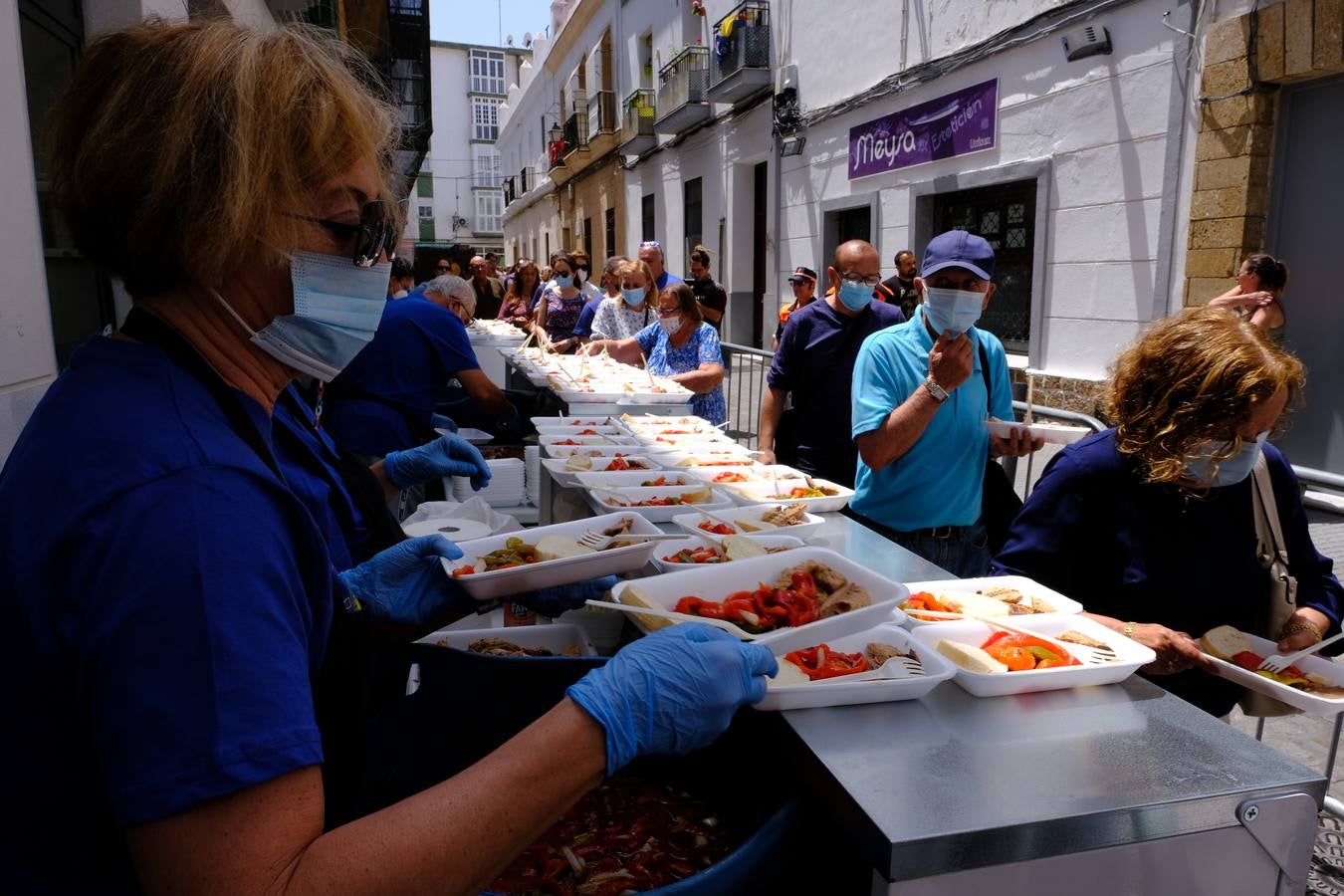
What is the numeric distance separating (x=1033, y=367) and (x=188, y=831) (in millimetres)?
9553

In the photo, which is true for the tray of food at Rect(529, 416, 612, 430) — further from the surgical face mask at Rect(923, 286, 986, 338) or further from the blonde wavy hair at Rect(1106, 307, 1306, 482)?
the blonde wavy hair at Rect(1106, 307, 1306, 482)

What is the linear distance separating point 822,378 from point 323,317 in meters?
3.39

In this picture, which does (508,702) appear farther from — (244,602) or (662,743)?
(244,602)

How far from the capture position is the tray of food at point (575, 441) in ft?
11.9

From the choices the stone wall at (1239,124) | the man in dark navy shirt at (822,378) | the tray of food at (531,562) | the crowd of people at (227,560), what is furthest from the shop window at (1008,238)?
the crowd of people at (227,560)

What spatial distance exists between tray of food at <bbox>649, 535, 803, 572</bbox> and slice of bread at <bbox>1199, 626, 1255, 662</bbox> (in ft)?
3.29

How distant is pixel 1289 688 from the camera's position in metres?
1.82

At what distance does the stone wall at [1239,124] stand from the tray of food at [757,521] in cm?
612

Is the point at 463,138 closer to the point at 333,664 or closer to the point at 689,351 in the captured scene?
the point at 689,351

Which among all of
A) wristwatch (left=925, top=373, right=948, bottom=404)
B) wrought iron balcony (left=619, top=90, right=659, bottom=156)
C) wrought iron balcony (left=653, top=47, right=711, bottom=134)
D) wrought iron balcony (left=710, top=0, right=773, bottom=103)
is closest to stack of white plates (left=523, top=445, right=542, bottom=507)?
wristwatch (left=925, top=373, right=948, bottom=404)

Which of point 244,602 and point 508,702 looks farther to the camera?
point 508,702

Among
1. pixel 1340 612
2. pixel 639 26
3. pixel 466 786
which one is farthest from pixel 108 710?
pixel 639 26

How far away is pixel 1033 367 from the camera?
9.22 metres

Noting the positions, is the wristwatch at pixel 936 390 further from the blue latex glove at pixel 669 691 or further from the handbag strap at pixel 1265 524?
the blue latex glove at pixel 669 691
